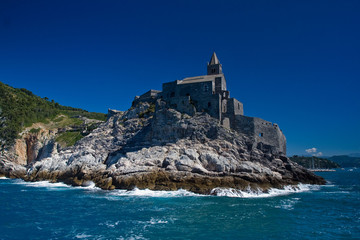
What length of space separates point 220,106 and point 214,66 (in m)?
9.11

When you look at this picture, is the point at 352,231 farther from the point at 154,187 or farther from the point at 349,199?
→ the point at 154,187

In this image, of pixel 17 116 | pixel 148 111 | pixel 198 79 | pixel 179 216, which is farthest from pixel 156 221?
pixel 17 116

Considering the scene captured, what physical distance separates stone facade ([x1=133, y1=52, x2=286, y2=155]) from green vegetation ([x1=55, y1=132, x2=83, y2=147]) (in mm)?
26595

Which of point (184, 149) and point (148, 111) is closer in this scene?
point (184, 149)

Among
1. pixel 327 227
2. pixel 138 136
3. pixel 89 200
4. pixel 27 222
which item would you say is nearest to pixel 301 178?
pixel 327 227

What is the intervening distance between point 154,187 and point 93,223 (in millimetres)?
10908

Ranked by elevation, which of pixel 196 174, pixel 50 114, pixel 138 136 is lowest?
pixel 196 174

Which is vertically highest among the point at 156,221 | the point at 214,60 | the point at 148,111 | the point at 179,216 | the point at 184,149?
the point at 214,60

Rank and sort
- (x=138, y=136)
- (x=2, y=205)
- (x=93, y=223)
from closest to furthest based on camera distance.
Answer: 1. (x=93, y=223)
2. (x=2, y=205)
3. (x=138, y=136)

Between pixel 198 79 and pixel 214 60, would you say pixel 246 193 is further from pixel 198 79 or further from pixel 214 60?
pixel 214 60

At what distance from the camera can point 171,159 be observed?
27172 millimetres

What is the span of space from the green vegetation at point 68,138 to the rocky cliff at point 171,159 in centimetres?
1269

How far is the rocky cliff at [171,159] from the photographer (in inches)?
1000

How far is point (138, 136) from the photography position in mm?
34125
